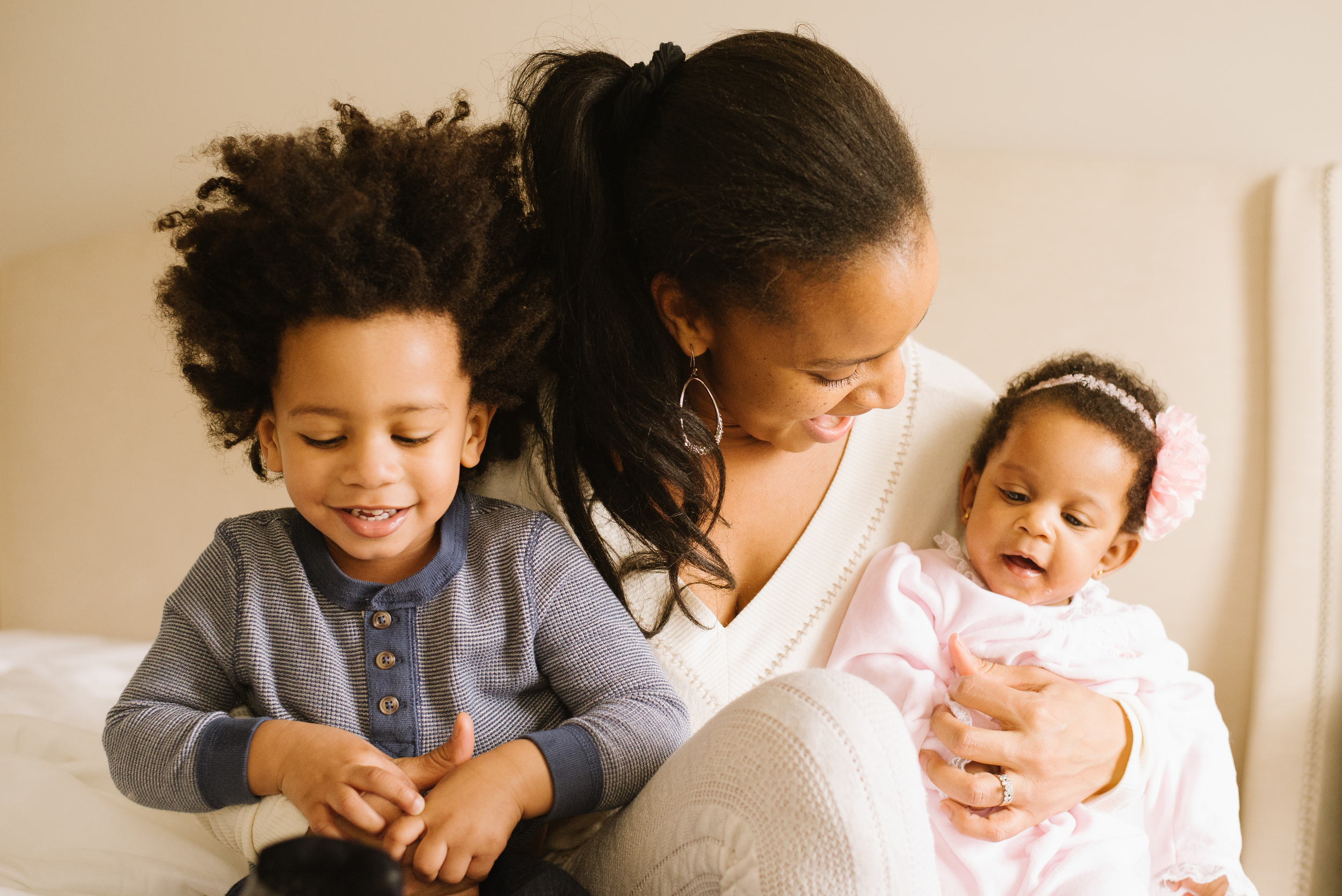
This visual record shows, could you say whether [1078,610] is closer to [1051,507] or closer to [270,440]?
[1051,507]

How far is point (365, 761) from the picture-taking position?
81cm

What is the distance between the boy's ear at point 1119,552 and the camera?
4.25ft

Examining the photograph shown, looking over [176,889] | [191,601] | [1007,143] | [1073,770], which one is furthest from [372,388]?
[1007,143]

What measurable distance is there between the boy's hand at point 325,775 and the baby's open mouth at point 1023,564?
2.58 ft

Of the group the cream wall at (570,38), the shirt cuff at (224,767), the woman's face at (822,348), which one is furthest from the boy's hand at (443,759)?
the cream wall at (570,38)

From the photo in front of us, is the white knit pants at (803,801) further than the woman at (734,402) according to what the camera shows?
No

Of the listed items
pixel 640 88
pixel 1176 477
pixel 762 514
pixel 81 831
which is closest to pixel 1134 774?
pixel 1176 477

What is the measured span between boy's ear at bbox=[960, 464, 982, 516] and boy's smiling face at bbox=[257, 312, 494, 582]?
0.75 metres

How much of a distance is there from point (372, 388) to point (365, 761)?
1.07 feet

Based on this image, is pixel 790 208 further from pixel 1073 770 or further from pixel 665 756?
pixel 1073 770

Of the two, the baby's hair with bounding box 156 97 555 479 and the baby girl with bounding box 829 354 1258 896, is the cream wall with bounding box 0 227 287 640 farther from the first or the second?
the baby girl with bounding box 829 354 1258 896

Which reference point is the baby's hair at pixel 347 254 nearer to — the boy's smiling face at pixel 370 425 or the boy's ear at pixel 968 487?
the boy's smiling face at pixel 370 425

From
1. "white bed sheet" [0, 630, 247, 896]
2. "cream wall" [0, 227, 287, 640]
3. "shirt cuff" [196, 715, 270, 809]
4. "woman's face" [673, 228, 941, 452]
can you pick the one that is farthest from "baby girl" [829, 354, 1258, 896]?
"cream wall" [0, 227, 287, 640]

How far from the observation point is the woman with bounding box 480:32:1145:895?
96 centimetres
